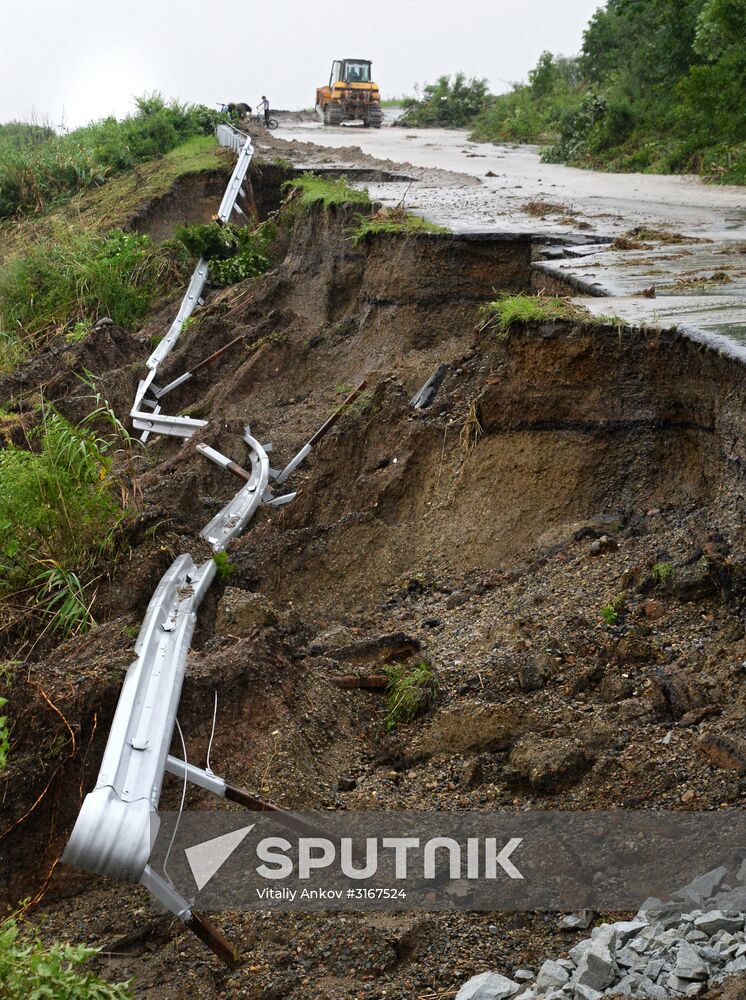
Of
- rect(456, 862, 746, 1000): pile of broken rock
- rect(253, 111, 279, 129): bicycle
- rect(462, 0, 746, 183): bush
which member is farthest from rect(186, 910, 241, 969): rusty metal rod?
rect(253, 111, 279, 129): bicycle

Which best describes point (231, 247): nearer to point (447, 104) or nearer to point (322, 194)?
point (322, 194)

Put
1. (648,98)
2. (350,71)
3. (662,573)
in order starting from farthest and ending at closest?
(350,71) → (648,98) → (662,573)

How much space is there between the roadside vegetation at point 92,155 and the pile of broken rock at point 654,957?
1746cm

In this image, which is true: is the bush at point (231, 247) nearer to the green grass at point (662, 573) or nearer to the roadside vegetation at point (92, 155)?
the roadside vegetation at point (92, 155)

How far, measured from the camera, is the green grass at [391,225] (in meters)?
9.23

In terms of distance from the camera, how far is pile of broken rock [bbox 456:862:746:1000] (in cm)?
293

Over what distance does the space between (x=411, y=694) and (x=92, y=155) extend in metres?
16.7

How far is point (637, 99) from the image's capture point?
64.5 feet

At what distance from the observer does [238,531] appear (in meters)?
7.23

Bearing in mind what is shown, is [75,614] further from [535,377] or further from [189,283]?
[189,283]

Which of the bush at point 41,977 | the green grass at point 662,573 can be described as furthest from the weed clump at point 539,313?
the bush at point 41,977

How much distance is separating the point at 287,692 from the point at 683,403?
2.52 meters

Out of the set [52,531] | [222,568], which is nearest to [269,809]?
[222,568]

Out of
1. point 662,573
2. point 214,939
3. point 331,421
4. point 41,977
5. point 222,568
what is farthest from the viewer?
point 331,421
